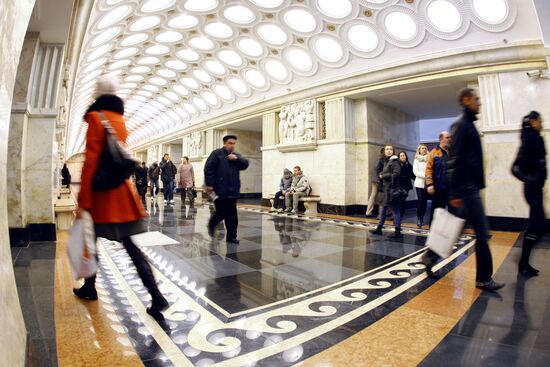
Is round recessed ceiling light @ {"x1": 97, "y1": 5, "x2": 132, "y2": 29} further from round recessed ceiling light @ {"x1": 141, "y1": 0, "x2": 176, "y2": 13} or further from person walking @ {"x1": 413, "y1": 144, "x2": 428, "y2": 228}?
person walking @ {"x1": 413, "y1": 144, "x2": 428, "y2": 228}

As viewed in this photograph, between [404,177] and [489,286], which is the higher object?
[404,177]

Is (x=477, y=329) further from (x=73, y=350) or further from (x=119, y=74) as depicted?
(x=119, y=74)

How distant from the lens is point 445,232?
2738 millimetres

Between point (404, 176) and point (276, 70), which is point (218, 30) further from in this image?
point (404, 176)

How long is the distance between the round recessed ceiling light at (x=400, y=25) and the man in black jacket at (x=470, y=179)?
5918 mm

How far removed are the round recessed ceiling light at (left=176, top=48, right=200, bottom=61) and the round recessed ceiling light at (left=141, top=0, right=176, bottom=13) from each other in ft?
9.78

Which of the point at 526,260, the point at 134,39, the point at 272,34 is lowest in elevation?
the point at 526,260

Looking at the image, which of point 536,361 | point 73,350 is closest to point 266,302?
point 73,350

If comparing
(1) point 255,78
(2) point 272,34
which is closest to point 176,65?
(1) point 255,78

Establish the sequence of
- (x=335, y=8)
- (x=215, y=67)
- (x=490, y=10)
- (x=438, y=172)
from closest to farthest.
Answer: (x=438, y=172) → (x=490, y=10) → (x=335, y=8) → (x=215, y=67)

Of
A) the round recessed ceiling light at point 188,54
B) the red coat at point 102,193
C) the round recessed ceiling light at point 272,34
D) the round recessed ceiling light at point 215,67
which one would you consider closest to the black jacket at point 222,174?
the red coat at point 102,193

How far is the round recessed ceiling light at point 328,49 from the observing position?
9.10 m

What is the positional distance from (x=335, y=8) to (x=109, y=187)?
27.4ft

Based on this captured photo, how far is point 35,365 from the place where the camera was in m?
1.50
